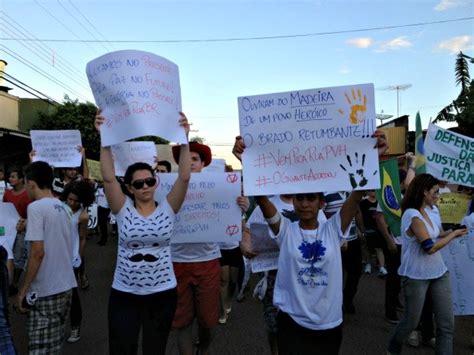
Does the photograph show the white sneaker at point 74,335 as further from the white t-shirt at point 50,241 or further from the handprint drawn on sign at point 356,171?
the handprint drawn on sign at point 356,171

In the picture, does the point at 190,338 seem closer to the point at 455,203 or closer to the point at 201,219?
the point at 201,219

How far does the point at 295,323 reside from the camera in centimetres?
282

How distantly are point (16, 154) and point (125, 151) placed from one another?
17891 millimetres

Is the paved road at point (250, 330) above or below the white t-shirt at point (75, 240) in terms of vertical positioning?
below

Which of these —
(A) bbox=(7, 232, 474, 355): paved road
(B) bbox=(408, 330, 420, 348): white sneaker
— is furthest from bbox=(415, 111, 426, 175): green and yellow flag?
(A) bbox=(7, 232, 474, 355): paved road

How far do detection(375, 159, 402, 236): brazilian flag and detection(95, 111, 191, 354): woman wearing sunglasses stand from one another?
330cm

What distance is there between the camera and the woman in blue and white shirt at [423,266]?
3.82 metres

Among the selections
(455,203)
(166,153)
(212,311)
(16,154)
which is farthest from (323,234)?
(16,154)

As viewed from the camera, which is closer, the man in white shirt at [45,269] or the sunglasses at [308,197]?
the sunglasses at [308,197]

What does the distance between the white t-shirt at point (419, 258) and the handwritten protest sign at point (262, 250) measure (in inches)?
51.9

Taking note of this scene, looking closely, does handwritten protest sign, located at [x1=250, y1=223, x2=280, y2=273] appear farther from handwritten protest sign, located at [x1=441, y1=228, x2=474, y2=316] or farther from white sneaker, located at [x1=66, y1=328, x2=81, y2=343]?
white sneaker, located at [x1=66, y1=328, x2=81, y2=343]

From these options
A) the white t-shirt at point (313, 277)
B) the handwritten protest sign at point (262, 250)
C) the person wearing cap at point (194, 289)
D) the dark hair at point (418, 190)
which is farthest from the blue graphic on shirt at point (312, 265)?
the dark hair at point (418, 190)

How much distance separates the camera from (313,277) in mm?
2781

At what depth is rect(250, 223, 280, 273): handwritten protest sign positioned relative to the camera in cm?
351
